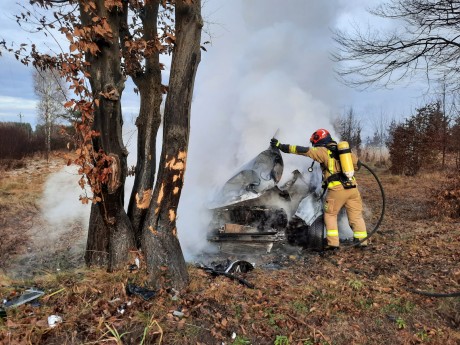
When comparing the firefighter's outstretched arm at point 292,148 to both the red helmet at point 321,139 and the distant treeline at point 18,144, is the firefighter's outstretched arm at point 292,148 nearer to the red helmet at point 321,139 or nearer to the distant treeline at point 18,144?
the red helmet at point 321,139

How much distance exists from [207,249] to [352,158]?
3025 mm

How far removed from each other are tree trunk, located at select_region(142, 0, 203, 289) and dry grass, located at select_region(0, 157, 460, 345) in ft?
0.97

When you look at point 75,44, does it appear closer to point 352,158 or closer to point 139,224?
point 139,224

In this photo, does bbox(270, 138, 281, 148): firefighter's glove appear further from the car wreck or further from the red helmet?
the red helmet

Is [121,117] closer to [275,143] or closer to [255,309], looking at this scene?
[255,309]

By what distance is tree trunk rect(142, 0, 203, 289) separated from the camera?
380 centimetres

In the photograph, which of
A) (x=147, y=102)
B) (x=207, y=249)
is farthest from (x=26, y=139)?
(x=147, y=102)

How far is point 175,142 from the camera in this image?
3.82 meters

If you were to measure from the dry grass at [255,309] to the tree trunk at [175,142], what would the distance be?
0.30 metres

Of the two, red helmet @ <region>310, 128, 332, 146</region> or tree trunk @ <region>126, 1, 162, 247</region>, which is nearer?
tree trunk @ <region>126, 1, 162, 247</region>

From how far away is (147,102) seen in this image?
4.20 meters

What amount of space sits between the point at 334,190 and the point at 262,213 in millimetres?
1338

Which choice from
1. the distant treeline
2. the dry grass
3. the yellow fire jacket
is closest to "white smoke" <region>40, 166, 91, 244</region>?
the dry grass

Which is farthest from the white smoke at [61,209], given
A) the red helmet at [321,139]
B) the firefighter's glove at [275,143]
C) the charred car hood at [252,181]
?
the red helmet at [321,139]
